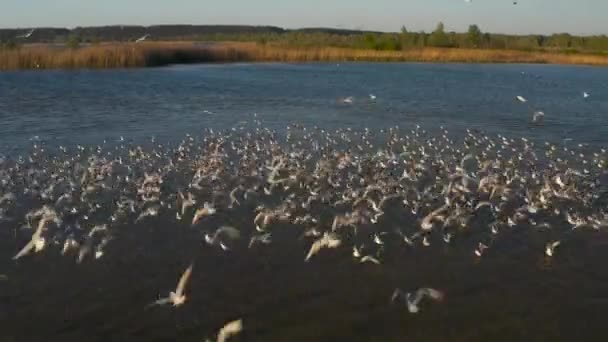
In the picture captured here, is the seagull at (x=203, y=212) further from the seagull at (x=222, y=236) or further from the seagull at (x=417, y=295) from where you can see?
the seagull at (x=417, y=295)

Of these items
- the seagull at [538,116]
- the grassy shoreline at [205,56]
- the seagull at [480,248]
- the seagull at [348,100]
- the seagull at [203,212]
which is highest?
the grassy shoreline at [205,56]

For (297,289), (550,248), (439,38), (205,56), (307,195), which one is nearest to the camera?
(297,289)

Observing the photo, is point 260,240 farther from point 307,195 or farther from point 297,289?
point 307,195

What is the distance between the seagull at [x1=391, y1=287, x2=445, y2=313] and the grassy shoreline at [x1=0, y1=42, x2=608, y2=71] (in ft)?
128

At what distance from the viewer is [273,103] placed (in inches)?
1176

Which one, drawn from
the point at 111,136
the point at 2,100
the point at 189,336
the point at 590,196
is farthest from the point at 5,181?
the point at 2,100

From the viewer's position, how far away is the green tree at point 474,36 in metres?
93.1

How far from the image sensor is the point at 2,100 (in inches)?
1109

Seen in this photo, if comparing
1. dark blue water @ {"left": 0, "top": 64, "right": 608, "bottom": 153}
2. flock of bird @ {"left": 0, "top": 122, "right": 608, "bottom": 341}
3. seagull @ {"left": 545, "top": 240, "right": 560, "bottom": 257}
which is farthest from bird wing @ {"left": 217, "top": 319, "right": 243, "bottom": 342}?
dark blue water @ {"left": 0, "top": 64, "right": 608, "bottom": 153}

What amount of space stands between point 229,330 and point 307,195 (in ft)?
19.3

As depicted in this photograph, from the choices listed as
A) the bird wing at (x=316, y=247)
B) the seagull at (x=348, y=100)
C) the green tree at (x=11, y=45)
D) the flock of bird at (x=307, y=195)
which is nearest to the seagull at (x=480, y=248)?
the flock of bird at (x=307, y=195)

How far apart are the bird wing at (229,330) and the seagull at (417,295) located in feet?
7.34

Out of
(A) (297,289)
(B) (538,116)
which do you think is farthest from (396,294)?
(B) (538,116)

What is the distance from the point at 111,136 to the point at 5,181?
6.69 m
